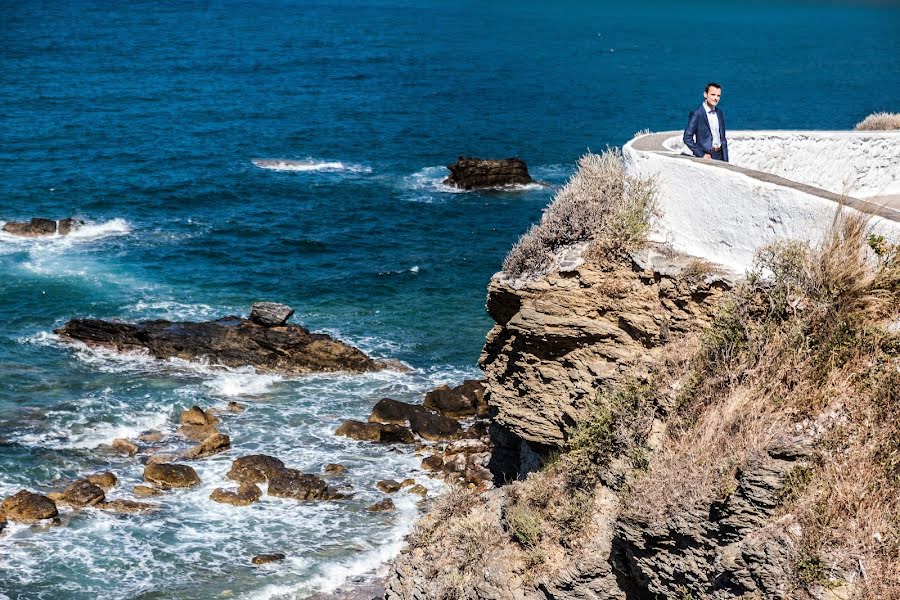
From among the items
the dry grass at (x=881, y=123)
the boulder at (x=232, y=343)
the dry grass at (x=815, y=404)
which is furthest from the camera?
the boulder at (x=232, y=343)

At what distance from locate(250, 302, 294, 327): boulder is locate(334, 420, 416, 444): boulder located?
6749mm

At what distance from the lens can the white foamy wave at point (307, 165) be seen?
54.3 m

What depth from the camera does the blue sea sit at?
2156cm

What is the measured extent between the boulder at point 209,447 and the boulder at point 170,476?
45.8 inches

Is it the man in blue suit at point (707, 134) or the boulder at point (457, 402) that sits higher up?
the man in blue suit at point (707, 134)

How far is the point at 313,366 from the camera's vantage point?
99.0 ft

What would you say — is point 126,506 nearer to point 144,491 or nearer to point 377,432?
point 144,491

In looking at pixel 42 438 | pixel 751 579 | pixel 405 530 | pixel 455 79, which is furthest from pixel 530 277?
pixel 455 79

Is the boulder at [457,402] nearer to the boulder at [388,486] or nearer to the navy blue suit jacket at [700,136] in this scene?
the boulder at [388,486]

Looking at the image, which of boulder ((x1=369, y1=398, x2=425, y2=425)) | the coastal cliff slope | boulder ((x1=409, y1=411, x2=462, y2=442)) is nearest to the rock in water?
boulder ((x1=369, y1=398, x2=425, y2=425))

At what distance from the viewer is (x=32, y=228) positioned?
41.5 meters

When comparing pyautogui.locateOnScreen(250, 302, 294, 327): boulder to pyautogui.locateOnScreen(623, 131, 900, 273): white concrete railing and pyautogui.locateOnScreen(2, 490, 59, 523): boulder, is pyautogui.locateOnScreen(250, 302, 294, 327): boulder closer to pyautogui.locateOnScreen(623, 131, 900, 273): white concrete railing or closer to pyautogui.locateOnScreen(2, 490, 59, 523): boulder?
pyautogui.locateOnScreen(2, 490, 59, 523): boulder

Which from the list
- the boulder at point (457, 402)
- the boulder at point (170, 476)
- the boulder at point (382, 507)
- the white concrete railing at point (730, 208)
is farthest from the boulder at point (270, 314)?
the white concrete railing at point (730, 208)

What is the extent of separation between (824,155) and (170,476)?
1558 centimetres
